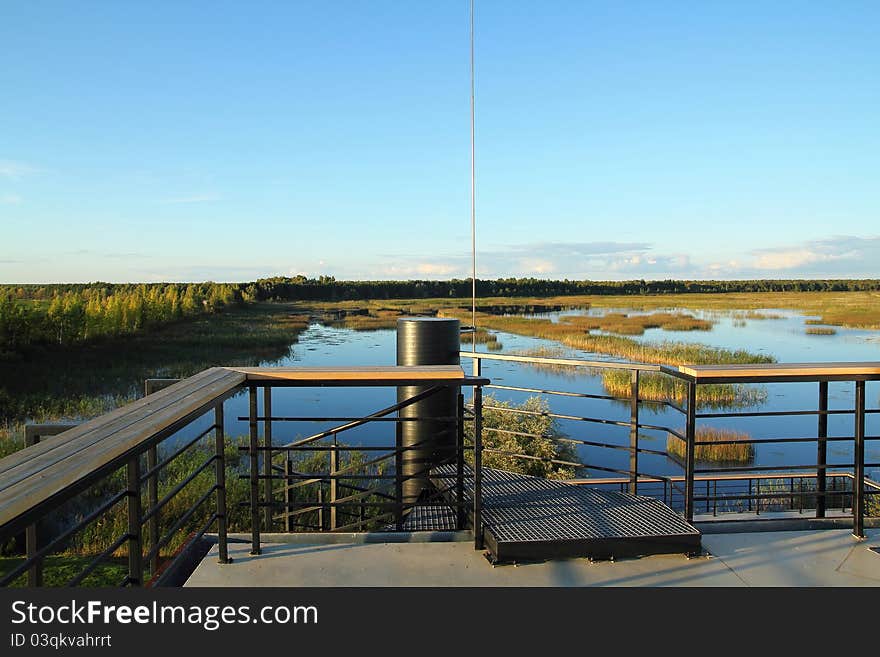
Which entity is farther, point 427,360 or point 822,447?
point 427,360

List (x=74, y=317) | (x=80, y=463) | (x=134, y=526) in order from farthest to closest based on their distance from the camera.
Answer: (x=74, y=317) → (x=134, y=526) → (x=80, y=463)

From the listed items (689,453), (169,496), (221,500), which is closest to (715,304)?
(689,453)

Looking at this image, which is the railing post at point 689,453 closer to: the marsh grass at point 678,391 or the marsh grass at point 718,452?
the marsh grass at point 718,452

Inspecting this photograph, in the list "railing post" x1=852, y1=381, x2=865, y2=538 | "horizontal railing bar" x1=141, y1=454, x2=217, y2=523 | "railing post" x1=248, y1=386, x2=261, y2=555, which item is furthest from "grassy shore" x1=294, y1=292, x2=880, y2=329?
"horizontal railing bar" x1=141, y1=454, x2=217, y2=523

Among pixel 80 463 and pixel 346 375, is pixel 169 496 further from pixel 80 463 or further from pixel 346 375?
pixel 80 463

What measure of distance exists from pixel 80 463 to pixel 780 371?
2.81m

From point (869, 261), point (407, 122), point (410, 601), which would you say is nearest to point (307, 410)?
point (407, 122)

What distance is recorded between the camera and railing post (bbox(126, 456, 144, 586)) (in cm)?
164

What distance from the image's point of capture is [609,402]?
1873 centimetres

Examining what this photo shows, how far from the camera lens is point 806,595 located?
5.93 ft

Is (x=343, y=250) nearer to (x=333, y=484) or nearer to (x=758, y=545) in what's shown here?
(x=333, y=484)

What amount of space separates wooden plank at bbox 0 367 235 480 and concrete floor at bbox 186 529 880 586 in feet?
2.85

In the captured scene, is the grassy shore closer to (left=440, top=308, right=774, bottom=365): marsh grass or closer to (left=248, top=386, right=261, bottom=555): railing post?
(left=440, top=308, right=774, bottom=365): marsh grass

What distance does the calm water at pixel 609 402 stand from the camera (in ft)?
41.6
